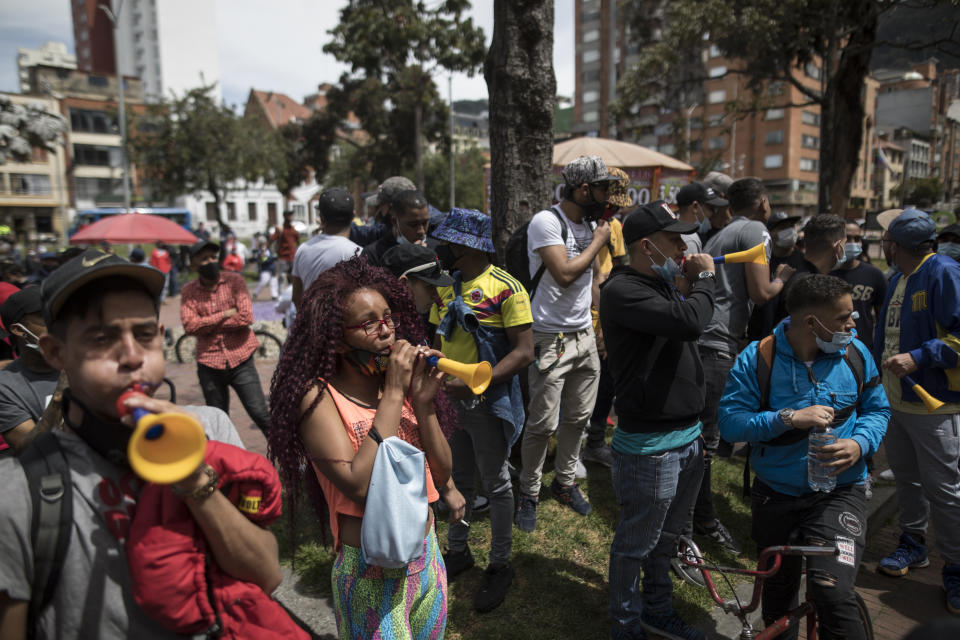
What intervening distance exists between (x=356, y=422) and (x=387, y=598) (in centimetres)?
60

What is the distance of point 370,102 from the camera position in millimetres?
24906

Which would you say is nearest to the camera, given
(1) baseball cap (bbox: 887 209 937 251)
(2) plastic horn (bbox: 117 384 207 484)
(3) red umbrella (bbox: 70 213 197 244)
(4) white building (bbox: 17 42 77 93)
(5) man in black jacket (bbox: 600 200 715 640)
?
(2) plastic horn (bbox: 117 384 207 484)

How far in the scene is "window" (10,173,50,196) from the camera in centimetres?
5131

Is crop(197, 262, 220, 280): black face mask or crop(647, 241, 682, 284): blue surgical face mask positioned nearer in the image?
crop(647, 241, 682, 284): blue surgical face mask

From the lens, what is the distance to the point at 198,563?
1.28 m

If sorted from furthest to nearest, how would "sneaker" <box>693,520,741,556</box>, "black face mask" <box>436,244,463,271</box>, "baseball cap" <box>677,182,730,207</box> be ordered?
"baseball cap" <box>677,182,730,207</box>, "sneaker" <box>693,520,741,556</box>, "black face mask" <box>436,244,463,271</box>

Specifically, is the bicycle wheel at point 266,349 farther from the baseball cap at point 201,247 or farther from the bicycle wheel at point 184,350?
the baseball cap at point 201,247

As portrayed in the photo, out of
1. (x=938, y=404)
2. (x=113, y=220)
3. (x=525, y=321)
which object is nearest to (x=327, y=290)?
(x=525, y=321)

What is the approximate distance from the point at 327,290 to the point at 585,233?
7.90 ft

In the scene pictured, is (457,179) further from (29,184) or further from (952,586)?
(952,586)

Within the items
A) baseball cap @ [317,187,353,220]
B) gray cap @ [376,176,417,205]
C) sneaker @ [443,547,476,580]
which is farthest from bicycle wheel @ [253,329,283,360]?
sneaker @ [443,547,476,580]

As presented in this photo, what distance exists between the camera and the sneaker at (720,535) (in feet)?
12.8

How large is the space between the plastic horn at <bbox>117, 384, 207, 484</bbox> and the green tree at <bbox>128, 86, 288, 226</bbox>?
1075 inches

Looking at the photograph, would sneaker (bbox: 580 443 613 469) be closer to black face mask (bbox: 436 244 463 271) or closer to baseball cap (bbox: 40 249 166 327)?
black face mask (bbox: 436 244 463 271)
